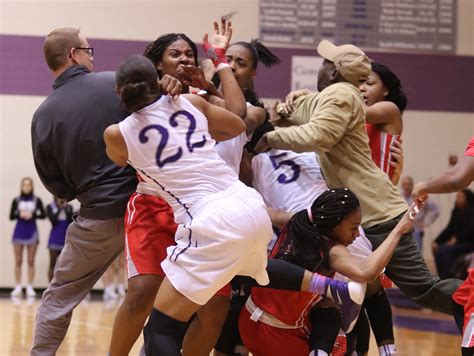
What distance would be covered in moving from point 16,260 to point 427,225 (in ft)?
20.2

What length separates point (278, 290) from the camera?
14.3 ft

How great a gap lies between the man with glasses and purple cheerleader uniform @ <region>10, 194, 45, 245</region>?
8050mm

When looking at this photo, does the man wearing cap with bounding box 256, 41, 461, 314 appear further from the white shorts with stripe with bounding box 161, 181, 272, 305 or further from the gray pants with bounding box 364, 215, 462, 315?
the white shorts with stripe with bounding box 161, 181, 272, 305


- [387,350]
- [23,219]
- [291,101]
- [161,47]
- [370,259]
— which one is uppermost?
[161,47]

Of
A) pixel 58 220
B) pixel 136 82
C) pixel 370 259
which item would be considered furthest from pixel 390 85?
pixel 58 220

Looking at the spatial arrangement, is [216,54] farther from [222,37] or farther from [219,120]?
[219,120]

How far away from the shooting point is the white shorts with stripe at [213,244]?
3.58 m

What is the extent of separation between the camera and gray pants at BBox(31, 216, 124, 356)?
4.52 m

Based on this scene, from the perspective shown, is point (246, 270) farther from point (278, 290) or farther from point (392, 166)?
point (392, 166)

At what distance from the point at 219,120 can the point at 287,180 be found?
96 cm

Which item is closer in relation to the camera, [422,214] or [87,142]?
[87,142]

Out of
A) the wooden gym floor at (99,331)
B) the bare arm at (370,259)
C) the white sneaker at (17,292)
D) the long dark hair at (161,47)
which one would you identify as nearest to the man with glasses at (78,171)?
the long dark hair at (161,47)

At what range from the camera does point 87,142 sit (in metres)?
4.45

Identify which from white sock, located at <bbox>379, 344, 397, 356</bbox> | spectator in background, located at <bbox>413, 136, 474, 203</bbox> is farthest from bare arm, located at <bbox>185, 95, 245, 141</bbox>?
white sock, located at <bbox>379, 344, 397, 356</bbox>
